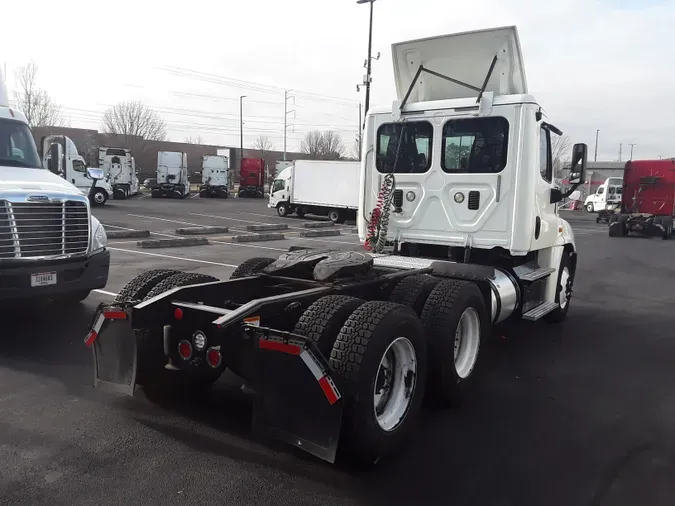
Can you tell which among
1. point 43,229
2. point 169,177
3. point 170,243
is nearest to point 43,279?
point 43,229

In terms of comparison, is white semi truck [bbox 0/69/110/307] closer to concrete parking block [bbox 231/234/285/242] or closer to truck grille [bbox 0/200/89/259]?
truck grille [bbox 0/200/89/259]

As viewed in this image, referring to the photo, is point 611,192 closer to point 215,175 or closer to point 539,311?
point 215,175

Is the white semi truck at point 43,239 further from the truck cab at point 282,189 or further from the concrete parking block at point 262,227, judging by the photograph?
the truck cab at point 282,189

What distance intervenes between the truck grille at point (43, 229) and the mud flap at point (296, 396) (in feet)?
13.1

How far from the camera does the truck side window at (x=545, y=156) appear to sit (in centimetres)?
668

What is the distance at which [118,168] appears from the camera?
36.9m

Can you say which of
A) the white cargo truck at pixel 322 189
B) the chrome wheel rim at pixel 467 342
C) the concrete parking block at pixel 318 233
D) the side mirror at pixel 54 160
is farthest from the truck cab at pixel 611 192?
the side mirror at pixel 54 160

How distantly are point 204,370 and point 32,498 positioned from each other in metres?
1.56

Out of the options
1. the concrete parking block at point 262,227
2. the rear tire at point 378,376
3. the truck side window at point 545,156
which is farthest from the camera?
the concrete parking block at point 262,227

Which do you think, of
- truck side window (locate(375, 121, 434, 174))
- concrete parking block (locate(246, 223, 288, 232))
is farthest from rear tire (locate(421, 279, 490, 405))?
concrete parking block (locate(246, 223, 288, 232))

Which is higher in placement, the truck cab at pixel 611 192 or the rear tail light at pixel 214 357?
the truck cab at pixel 611 192

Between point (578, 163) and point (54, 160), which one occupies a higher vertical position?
point (578, 163)

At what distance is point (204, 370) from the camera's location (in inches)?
179

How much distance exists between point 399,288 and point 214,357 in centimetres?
193
